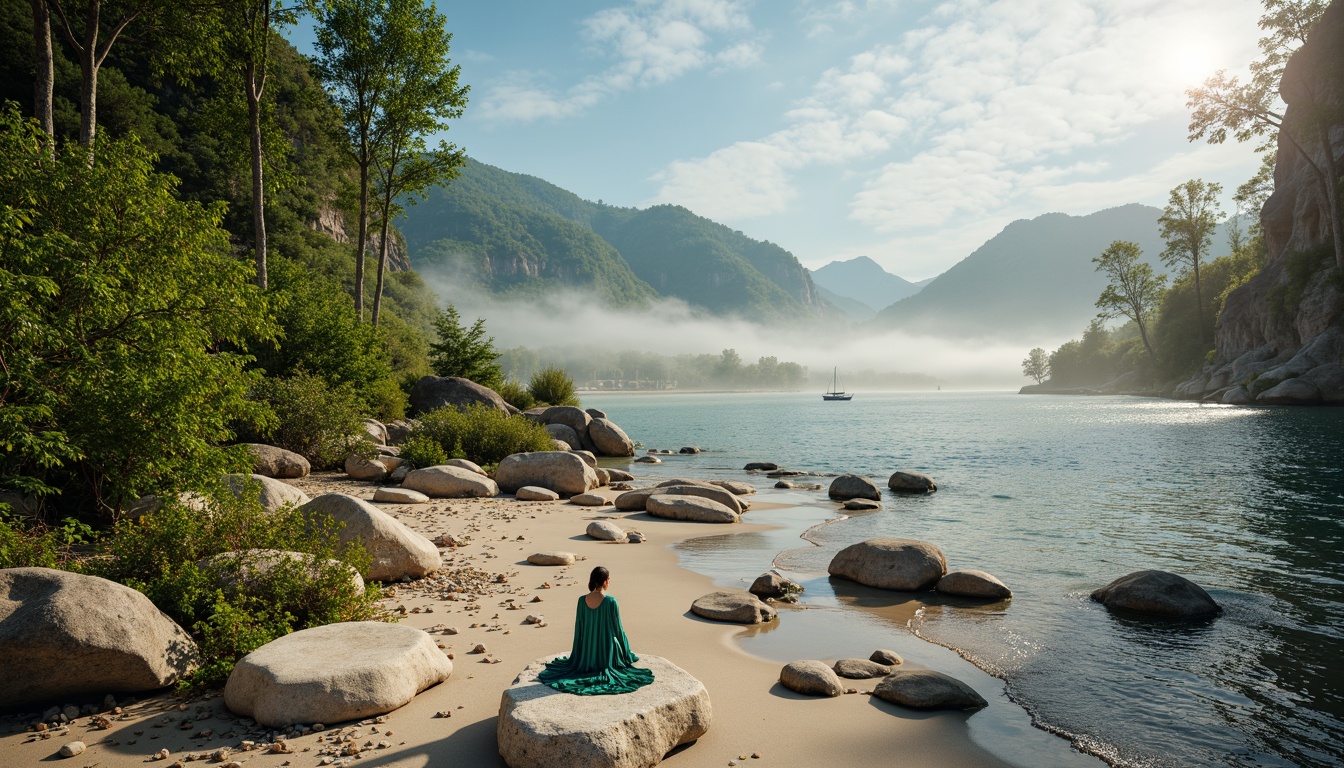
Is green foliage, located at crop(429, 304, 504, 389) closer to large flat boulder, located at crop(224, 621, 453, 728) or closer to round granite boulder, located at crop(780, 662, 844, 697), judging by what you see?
large flat boulder, located at crop(224, 621, 453, 728)

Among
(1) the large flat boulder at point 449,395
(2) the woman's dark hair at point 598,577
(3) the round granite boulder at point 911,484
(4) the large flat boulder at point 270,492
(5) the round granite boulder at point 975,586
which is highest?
(1) the large flat boulder at point 449,395

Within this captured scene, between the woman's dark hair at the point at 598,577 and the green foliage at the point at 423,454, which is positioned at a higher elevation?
the woman's dark hair at the point at 598,577

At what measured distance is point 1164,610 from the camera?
9891mm

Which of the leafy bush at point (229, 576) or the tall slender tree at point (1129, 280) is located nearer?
the leafy bush at point (229, 576)

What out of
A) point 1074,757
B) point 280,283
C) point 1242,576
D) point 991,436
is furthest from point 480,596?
point 991,436

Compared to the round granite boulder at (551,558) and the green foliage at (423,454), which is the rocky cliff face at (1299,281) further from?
the round granite boulder at (551,558)

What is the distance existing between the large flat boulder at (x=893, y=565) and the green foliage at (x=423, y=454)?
44.3ft

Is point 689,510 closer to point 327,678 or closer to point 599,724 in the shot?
point 327,678

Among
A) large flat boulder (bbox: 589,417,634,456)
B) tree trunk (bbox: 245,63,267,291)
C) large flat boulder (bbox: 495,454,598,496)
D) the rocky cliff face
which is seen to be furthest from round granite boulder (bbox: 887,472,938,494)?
the rocky cliff face

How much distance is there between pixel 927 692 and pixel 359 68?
30.9 metres

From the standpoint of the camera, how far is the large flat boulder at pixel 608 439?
3494 centimetres

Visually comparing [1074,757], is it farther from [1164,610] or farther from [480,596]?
[480,596]

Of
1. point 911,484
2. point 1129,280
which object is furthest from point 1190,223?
point 911,484

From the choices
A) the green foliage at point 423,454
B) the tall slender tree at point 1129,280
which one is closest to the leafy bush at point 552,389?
the green foliage at point 423,454
